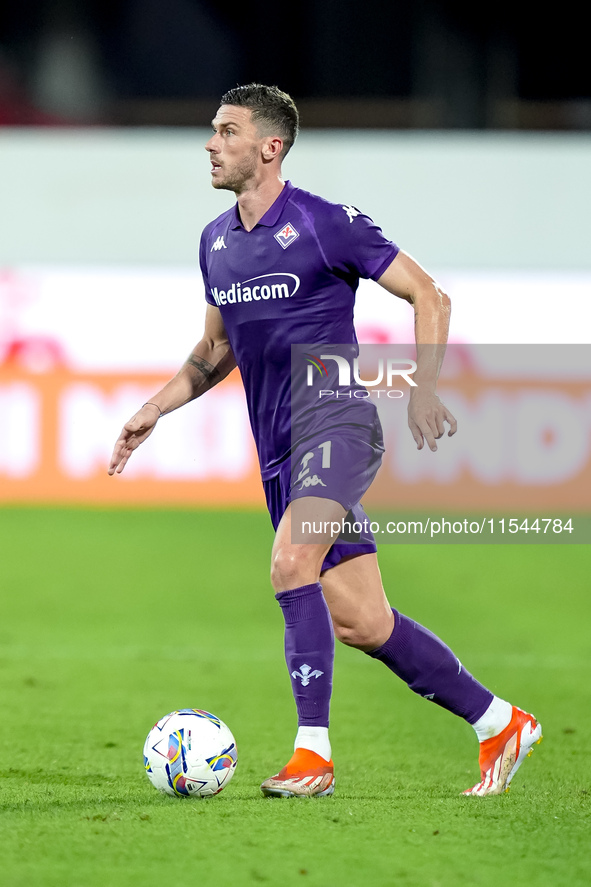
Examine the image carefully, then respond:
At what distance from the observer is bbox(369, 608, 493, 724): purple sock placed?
3.60 meters

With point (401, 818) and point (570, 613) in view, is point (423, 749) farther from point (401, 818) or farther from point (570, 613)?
point (570, 613)

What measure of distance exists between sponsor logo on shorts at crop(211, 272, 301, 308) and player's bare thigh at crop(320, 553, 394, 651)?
826 mm

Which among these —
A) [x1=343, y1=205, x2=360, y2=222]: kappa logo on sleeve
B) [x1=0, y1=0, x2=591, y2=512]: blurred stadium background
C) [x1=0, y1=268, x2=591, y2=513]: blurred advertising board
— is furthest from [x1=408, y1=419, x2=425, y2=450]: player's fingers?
[x1=0, y1=268, x2=591, y2=513]: blurred advertising board

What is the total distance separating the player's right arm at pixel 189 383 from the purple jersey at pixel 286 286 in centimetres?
27

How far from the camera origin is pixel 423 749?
14.6ft

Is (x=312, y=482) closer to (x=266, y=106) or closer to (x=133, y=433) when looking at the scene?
(x=133, y=433)

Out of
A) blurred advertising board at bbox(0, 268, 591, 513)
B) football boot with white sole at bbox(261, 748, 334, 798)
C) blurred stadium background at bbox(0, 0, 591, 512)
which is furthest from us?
blurred stadium background at bbox(0, 0, 591, 512)

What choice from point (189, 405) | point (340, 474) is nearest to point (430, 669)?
point (340, 474)

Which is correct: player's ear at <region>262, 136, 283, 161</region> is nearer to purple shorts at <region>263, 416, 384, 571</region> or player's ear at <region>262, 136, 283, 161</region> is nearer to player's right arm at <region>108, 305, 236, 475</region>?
player's right arm at <region>108, 305, 236, 475</region>

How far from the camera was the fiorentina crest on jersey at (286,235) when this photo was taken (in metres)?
3.61

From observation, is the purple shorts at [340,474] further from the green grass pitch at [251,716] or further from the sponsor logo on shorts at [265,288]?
the green grass pitch at [251,716]

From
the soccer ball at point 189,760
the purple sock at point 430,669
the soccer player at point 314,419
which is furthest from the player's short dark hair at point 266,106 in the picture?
the soccer ball at point 189,760

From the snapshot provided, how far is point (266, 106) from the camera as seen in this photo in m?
3.71

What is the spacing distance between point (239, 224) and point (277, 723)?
2136 mm
